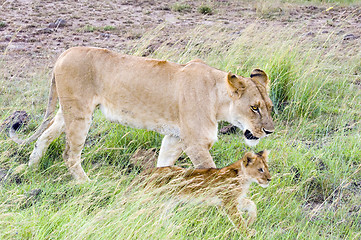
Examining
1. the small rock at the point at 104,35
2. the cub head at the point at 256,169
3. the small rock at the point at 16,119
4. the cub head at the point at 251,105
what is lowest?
the small rock at the point at 104,35

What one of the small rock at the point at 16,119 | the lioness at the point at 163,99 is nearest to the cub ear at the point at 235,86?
the lioness at the point at 163,99

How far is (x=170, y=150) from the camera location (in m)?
5.15

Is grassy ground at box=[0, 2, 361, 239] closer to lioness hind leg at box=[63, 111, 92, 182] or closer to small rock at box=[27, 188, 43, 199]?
small rock at box=[27, 188, 43, 199]

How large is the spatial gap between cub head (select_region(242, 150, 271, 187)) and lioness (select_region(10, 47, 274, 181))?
0.36 meters

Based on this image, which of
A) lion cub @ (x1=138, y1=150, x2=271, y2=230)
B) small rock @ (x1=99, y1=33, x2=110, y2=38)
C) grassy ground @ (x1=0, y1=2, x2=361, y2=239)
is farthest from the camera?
small rock @ (x1=99, y1=33, x2=110, y2=38)

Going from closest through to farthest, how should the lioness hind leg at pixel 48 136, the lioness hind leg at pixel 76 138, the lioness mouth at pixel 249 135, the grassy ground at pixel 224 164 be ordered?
the grassy ground at pixel 224 164
the lioness mouth at pixel 249 135
the lioness hind leg at pixel 76 138
the lioness hind leg at pixel 48 136

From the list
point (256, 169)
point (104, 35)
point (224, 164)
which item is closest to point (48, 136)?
point (224, 164)

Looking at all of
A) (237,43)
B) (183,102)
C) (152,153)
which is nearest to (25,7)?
(237,43)

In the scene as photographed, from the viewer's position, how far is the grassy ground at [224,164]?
12.7 ft

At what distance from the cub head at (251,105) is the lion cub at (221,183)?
0.32m

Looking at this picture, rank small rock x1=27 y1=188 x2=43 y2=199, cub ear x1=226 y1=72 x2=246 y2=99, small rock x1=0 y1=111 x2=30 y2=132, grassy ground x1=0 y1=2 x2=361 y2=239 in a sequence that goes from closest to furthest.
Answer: grassy ground x1=0 y1=2 x2=361 y2=239 < small rock x1=27 y1=188 x2=43 y2=199 < cub ear x1=226 y1=72 x2=246 y2=99 < small rock x1=0 y1=111 x2=30 y2=132

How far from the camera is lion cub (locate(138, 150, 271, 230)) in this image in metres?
4.36

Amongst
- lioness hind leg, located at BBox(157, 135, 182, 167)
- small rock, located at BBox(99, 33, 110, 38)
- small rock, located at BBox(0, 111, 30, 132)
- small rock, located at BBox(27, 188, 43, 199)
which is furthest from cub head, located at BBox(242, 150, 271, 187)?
small rock, located at BBox(99, 33, 110, 38)

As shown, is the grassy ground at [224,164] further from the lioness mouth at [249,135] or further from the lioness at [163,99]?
the lioness mouth at [249,135]
